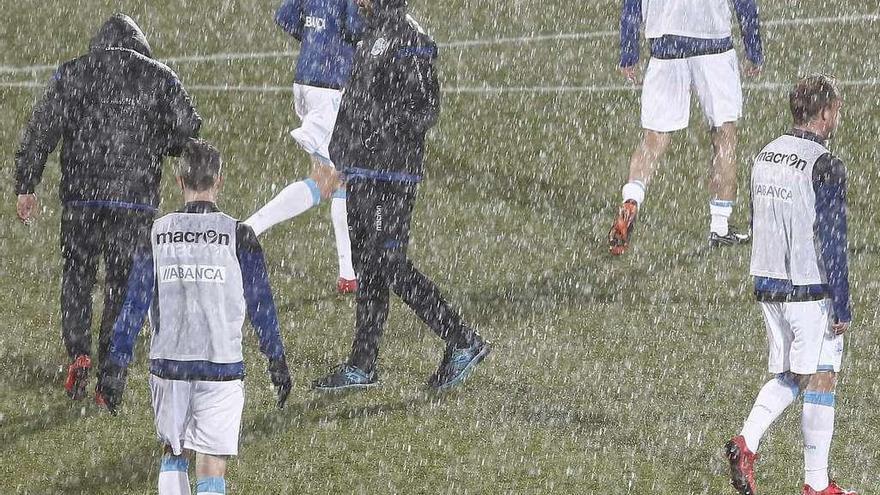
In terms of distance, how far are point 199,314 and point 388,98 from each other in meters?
2.33

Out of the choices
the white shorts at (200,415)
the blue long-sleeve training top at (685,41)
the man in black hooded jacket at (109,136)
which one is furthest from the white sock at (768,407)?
the blue long-sleeve training top at (685,41)

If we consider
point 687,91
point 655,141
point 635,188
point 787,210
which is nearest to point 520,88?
point 687,91

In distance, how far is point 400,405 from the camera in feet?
26.5

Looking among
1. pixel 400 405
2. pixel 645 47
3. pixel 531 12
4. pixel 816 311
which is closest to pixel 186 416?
pixel 400 405

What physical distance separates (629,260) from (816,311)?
4125mm

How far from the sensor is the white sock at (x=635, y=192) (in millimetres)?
10094

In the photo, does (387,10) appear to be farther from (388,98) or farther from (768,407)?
(768,407)

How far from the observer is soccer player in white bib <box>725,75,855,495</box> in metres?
6.59

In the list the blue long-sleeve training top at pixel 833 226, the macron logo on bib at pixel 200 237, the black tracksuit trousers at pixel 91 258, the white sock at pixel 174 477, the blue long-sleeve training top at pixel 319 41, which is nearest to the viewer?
the macron logo on bib at pixel 200 237

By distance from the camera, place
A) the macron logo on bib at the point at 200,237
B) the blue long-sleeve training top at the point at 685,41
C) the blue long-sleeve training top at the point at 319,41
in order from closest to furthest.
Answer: the macron logo on bib at the point at 200,237 < the blue long-sleeve training top at the point at 319,41 < the blue long-sleeve training top at the point at 685,41

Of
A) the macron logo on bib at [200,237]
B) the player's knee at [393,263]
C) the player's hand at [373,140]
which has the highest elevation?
the player's hand at [373,140]

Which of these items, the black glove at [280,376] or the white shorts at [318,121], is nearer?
the black glove at [280,376]

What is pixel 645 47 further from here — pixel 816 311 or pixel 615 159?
pixel 816 311

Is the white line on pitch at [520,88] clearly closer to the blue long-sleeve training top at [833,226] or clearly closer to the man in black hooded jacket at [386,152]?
the man in black hooded jacket at [386,152]
